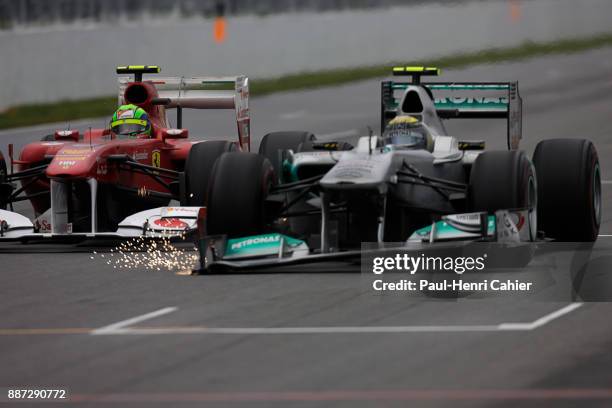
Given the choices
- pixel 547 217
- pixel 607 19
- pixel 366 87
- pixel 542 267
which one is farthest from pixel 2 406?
pixel 607 19

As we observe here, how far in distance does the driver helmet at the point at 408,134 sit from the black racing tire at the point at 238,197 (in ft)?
5.02

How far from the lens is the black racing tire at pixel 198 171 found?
52.6 feet

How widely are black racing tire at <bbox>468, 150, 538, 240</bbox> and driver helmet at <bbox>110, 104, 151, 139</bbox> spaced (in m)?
5.56

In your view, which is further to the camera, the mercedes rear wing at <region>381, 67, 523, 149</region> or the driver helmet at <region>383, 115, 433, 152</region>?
the mercedes rear wing at <region>381, 67, 523, 149</region>

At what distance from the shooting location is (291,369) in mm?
9070

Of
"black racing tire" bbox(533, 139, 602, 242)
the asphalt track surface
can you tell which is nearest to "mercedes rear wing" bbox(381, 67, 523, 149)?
"black racing tire" bbox(533, 139, 602, 242)

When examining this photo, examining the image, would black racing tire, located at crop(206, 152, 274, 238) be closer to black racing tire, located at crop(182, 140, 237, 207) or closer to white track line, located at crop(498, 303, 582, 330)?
black racing tire, located at crop(182, 140, 237, 207)

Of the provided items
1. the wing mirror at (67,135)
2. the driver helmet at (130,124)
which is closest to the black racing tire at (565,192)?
the driver helmet at (130,124)

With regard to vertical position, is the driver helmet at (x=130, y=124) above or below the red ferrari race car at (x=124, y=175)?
above

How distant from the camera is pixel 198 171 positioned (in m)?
16.1

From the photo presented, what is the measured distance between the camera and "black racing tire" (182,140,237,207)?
52.6 ft

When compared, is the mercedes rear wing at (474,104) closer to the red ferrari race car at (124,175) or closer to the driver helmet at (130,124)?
the red ferrari race car at (124,175)

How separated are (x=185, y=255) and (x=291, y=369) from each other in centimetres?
601

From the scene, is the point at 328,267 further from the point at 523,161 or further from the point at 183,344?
the point at 183,344
